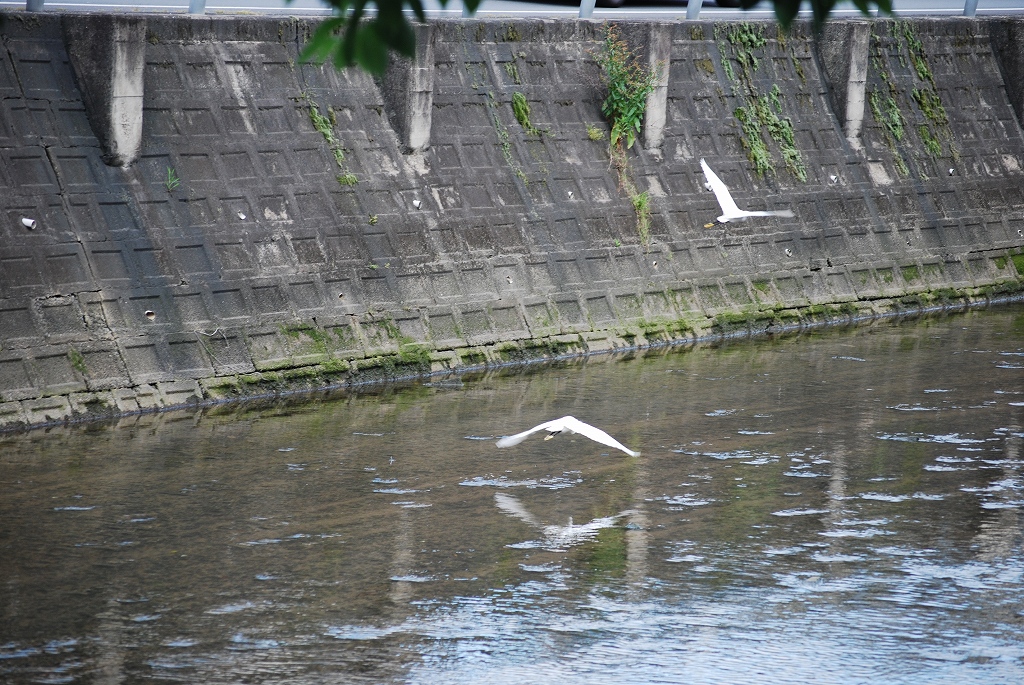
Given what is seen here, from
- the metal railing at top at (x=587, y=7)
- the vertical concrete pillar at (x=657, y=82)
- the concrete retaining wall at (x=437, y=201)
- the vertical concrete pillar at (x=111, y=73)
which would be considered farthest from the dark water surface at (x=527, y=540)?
the vertical concrete pillar at (x=657, y=82)

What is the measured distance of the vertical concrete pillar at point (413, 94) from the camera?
1566 cm

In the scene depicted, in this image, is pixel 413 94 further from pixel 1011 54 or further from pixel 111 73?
pixel 1011 54

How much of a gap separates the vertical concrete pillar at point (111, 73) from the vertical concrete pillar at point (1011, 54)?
1499 cm

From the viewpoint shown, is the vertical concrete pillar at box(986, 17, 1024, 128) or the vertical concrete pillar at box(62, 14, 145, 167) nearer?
the vertical concrete pillar at box(62, 14, 145, 167)

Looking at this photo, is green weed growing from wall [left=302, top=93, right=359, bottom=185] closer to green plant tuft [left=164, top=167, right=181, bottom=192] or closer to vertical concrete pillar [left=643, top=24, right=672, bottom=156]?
green plant tuft [left=164, top=167, right=181, bottom=192]

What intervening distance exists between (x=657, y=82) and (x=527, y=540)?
32.3 feet

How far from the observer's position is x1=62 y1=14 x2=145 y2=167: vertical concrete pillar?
13.4 metres

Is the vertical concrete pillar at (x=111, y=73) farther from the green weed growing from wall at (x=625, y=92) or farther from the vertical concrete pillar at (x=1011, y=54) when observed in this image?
the vertical concrete pillar at (x=1011, y=54)

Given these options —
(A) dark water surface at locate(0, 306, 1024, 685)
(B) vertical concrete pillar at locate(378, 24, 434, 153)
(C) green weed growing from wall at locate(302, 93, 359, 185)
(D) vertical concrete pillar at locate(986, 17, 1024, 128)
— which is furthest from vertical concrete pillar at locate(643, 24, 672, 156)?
(D) vertical concrete pillar at locate(986, 17, 1024, 128)

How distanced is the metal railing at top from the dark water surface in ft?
11.9

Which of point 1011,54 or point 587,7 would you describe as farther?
point 1011,54

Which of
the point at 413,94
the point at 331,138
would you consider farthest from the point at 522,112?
the point at 331,138

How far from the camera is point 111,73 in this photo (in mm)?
13383

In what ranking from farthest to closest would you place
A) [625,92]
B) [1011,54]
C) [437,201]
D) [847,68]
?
[1011,54] < [847,68] < [625,92] < [437,201]
